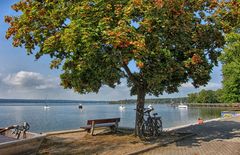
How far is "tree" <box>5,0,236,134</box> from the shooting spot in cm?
1034

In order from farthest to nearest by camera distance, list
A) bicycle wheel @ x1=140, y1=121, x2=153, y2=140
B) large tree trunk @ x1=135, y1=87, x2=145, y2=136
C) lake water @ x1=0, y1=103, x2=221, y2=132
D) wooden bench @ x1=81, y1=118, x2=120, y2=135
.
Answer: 1. lake water @ x1=0, y1=103, x2=221, y2=132
2. wooden bench @ x1=81, y1=118, x2=120, y2=135
3. large tree trunk @ x1=135, y1=87, x2=145, y2=136
4. bicycle wheel @ x1=140, y1=121, x2=153, y2=140

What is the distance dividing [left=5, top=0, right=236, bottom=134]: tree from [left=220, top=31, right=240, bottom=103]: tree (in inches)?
1026

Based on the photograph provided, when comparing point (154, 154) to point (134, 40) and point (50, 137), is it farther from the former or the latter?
point (50, 137)

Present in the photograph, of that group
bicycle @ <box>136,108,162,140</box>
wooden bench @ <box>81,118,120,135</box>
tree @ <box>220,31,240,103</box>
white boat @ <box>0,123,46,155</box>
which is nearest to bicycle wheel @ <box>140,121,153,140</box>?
bicycle @ <box>136,108,162,140</box>

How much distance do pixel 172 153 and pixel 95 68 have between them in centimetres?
435

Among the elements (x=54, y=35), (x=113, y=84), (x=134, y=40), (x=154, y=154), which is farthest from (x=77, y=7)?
(x=154, y=154)

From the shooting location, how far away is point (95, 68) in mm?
11844

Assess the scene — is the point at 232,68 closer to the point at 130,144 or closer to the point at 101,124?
the point at 101,124

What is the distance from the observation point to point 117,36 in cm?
997

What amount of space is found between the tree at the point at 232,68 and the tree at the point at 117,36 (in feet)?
85.5

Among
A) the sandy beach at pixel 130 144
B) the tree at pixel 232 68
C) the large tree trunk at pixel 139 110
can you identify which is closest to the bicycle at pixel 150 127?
the large tree trunk at pixel 139 110

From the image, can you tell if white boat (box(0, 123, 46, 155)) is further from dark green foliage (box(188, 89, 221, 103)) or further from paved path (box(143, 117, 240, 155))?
dark green foliage (box(188, 89, 221, 103))

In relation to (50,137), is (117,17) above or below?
above

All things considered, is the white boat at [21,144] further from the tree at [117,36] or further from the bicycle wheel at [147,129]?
the bicycle wheel at [147,129]
